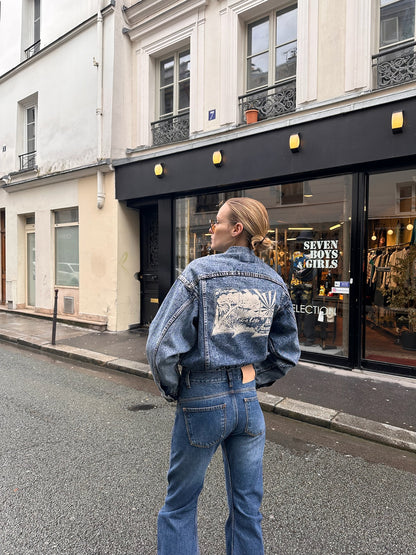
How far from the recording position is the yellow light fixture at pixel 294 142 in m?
6.10

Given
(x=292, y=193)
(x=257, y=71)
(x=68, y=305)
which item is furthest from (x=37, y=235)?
(x=292, y=193)

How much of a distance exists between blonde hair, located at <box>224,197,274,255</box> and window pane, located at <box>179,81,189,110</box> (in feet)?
24.1

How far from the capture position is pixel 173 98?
27.9ft

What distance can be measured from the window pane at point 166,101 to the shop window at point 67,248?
355 centimetres

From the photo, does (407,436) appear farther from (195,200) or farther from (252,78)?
(252,78)

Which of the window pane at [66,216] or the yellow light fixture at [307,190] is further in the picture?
the window pane at [66,216]

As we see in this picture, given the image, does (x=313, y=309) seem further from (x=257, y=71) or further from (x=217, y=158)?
(x=257, y=71)

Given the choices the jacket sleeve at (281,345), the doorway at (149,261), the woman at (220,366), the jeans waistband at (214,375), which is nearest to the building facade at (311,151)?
the doorway at (149,261)

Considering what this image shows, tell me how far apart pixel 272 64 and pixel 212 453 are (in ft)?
23.6

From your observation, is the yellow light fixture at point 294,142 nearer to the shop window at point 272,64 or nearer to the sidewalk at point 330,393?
the shop window at point 272,64

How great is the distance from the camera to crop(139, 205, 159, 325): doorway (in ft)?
30.8

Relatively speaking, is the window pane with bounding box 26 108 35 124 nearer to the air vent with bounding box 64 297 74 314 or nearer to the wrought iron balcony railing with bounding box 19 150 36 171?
the wrought iron balcony railing with bounding box 19 150 36 171

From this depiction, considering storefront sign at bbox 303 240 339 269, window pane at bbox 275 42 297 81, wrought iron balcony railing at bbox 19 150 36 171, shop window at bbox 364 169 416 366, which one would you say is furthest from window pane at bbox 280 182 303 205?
wrought iron balcony railing at bbox 19 150 36 171

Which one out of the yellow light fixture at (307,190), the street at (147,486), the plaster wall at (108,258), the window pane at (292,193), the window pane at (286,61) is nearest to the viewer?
the street at (147,486)
